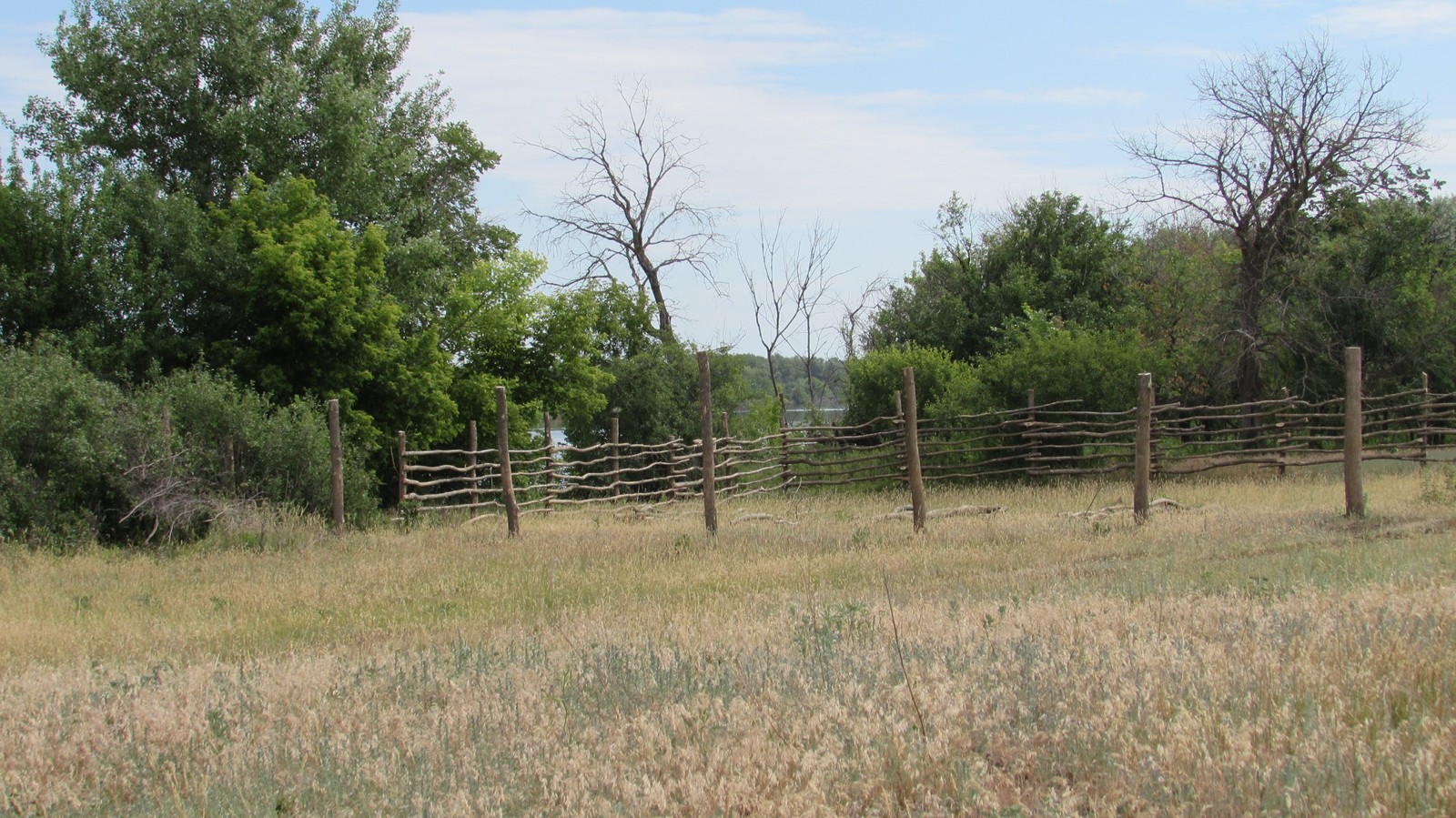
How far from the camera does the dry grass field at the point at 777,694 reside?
3.07m

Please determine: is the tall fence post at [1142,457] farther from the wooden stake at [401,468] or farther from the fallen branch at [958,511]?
the wooden stake at [401,468]

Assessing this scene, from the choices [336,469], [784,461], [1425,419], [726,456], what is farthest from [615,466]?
[1425,419]

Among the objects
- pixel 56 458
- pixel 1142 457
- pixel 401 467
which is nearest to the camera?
pixel 1142 457

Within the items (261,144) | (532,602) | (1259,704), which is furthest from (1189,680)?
(261,144)

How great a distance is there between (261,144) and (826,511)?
11365mm

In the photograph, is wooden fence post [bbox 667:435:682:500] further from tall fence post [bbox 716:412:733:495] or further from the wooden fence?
tall fence post [bbox 716:412:733:495]

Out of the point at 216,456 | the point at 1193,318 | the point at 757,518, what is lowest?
the point at 757,518

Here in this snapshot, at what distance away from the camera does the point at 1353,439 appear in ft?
34.4

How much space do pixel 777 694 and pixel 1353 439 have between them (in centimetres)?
873

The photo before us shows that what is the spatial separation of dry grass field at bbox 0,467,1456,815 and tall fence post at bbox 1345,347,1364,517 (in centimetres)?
191

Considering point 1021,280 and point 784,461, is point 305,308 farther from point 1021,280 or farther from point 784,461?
point 1021,280

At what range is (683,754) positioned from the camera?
334 centimetres

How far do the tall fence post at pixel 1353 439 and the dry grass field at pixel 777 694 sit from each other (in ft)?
6.26

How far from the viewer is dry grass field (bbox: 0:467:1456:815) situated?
307cm
